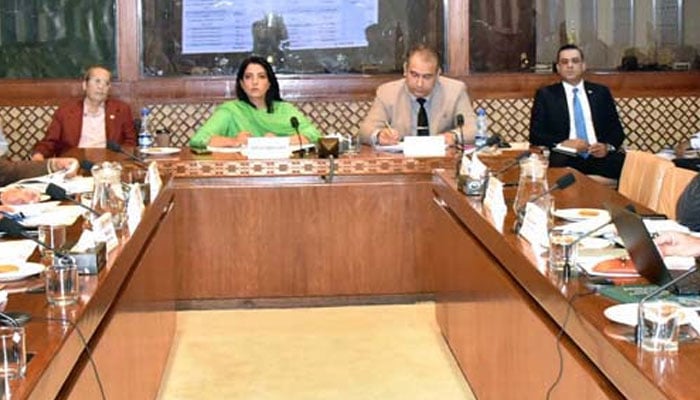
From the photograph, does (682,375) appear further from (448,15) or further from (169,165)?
(448,15)

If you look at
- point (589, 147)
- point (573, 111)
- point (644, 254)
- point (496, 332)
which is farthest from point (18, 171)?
point (573, 111)

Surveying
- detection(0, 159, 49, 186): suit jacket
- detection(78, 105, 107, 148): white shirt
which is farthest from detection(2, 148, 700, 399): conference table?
detection(78, 105, 107, 148): white shirt

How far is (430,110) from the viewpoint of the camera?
211 inches

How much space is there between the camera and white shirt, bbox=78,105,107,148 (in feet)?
19.6

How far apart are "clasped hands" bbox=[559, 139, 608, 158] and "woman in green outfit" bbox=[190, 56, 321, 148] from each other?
4.77 ft

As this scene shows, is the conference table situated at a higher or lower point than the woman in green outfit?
lower

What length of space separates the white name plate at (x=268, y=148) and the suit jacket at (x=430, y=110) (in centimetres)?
67

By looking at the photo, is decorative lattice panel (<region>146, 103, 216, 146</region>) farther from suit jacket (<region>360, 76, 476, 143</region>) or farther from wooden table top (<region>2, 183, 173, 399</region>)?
wooden table top (<region>2, 183, 173, 399</region>)

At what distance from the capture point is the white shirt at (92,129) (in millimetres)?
5980

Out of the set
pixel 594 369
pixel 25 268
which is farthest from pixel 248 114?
pixel 594 369

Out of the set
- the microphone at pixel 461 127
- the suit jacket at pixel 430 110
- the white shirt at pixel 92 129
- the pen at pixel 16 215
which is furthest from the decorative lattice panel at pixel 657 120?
the pen at pixel 16 215

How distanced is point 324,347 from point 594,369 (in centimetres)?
225

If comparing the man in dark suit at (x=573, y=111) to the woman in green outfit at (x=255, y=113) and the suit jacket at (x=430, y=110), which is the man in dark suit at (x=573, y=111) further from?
the woman in green outfit at (x=255, y=113)

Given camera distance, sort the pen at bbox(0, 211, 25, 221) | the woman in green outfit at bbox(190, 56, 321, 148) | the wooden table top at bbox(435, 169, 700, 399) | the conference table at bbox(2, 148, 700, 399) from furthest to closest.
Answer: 1. the woman in green outfit at bbox(190, 56, 321, 148)
2. the pen at bbox(0, 211, 25, 221)
3. the conference table at bbox(2, 148, 700, 399)
4. the wooden table top at bbox(435, 169, 700, 399)
